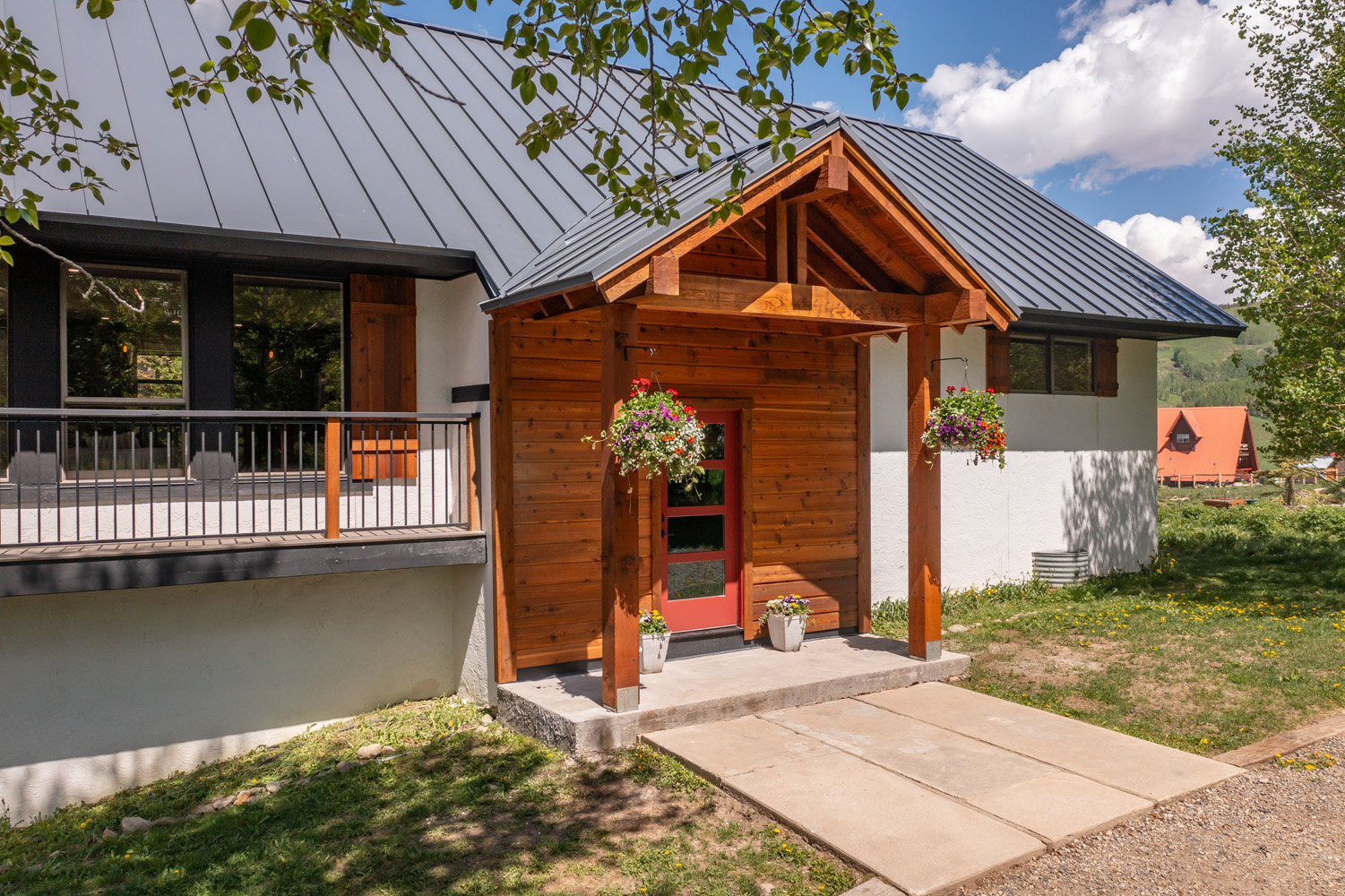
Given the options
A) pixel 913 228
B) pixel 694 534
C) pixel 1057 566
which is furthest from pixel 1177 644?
pixel 913 228

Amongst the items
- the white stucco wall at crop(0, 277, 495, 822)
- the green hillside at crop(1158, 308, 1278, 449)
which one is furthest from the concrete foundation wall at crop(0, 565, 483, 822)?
the green hillside at crop(1158, 308, 1278, 449)

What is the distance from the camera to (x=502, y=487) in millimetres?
7672

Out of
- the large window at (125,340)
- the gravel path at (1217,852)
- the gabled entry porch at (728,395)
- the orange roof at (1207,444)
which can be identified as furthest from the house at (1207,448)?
the large window at (125,340)

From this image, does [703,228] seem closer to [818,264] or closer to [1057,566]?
[818,264]

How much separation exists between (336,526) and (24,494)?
2.39 meters

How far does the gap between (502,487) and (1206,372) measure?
177m

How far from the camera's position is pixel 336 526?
24.1 ft

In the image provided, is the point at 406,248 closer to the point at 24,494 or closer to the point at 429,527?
the point at 429,527

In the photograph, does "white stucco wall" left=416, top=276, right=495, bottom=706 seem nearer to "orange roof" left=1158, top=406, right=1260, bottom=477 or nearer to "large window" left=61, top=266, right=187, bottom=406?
"large window" left=61, top=266, right=187, bottom=406

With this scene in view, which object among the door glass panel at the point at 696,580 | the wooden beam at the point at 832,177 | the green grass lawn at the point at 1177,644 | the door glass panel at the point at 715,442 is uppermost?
the wooden beam at the point at 832,177

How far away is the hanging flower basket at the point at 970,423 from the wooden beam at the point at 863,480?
1.88 meters

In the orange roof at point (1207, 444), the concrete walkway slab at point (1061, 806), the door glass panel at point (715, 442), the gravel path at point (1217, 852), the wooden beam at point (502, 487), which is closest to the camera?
the gravel path at point (1217, 852)

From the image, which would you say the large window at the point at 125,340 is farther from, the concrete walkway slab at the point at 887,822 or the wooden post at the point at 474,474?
the concrete walkway slab at the point at 887,822

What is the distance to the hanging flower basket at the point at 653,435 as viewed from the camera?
6289mm
